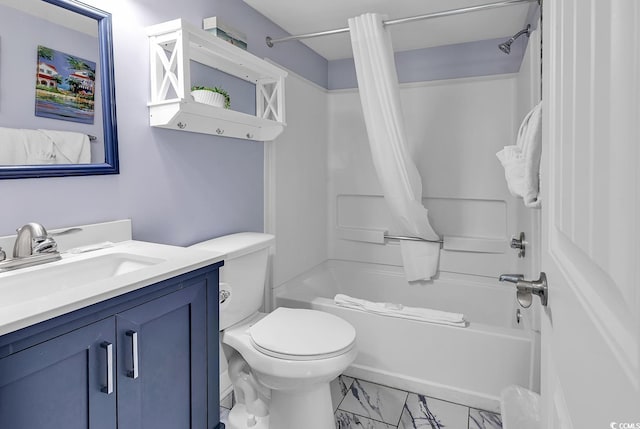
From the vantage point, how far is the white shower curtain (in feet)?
6.85

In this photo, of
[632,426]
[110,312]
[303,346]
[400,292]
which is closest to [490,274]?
[400,292]

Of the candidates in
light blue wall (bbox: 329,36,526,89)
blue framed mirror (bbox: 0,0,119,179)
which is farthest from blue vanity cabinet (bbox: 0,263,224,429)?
light blue wall (bbox: 329,36,526,89)

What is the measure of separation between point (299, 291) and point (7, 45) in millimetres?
1921

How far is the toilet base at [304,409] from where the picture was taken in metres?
1.68

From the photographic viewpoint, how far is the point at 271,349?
160 cm

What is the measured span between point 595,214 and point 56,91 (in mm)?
1505

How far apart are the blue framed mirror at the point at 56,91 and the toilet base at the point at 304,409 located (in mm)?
1174

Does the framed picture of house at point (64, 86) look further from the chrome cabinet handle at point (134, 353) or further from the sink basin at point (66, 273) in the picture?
the chrome cabinet handle at point (134, 353)

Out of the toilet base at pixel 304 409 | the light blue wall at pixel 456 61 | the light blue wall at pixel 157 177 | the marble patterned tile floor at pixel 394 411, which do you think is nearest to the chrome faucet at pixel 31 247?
the light blue wall at pixel 157 177

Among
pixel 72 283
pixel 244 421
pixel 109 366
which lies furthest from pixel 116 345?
pixel 244 421

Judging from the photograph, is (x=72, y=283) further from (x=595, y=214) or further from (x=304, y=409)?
(x=595, y=214)

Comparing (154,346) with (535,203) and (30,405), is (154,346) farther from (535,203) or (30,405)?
(535,203)

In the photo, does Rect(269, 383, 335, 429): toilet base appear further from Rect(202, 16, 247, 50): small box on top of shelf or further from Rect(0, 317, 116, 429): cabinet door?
Rect(202, 16, 247, 50): small box on top of shelf

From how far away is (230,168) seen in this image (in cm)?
214
